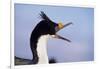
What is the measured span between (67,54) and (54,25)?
1.04ft

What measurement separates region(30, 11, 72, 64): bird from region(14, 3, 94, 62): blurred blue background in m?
0.03

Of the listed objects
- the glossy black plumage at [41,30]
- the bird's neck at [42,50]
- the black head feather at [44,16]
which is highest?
the black head feather at [44,16]

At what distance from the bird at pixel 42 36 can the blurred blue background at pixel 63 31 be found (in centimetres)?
3

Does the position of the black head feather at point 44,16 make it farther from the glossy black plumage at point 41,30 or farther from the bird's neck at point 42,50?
the bird's neck at point 42,50

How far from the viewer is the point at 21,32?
1756mm

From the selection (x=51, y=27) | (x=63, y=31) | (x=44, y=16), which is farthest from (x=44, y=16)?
(x=63, y=31)

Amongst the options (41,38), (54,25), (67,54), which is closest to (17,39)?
(41,38)

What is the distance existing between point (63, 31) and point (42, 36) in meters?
0.22

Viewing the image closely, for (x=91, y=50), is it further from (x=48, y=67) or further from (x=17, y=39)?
(x=17, y=39)

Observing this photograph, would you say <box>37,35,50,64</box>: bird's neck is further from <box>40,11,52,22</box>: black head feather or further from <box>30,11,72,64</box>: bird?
<box>40,11,52,22</box>: black head feather

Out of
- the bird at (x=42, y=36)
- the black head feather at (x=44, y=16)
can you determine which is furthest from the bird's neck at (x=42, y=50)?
the black head feather at (x=44, y=16)

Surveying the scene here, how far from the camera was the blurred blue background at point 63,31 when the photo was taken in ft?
5.75

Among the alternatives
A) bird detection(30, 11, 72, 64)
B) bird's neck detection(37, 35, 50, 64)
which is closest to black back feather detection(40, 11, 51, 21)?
bird detection(30, 11, 72, 64)

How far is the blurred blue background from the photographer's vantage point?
1753 mm
